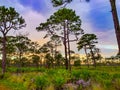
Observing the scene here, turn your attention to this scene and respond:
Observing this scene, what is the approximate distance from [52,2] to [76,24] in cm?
2935

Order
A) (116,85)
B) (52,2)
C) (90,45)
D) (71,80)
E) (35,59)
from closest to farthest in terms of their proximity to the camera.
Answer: (116,85), (52,2), (71,80), (90,45), (35,59)

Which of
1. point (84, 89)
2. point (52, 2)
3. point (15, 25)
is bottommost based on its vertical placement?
point (84, 89)

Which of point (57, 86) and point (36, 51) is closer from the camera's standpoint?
point (57, 86)

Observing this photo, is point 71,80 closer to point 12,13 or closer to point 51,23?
point 12,13

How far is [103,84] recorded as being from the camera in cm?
1398

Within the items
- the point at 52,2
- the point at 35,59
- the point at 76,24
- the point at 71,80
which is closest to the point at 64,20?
the point at 76,24

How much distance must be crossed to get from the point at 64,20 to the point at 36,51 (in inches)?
1816

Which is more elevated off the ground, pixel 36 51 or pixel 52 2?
pixel 36 51

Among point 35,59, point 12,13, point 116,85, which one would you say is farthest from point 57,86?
point 35,59

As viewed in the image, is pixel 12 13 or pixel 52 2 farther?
pixel 12 13

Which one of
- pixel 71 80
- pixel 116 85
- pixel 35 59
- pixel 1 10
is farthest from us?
pixel 35 59

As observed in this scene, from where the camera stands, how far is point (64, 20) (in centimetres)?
4453

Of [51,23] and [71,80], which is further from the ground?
[51,23]

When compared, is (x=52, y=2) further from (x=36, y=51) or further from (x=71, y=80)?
(x=36, y=51)
